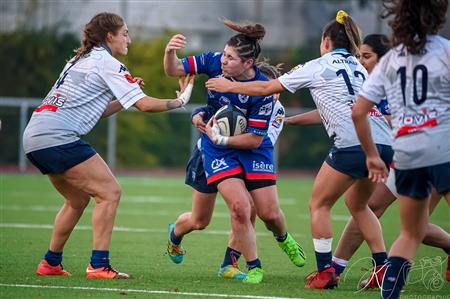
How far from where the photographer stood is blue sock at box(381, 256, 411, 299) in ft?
20.4

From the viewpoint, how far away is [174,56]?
8.17m

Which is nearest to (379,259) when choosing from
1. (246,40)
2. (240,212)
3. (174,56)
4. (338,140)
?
(338,140)

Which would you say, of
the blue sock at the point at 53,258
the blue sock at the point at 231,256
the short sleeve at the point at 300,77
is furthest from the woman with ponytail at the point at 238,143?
the blue sock at the point at 53,258

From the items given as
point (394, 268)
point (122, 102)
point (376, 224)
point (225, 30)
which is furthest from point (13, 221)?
point (225, 30)

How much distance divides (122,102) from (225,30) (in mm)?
23149

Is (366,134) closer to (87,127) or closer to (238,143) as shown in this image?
(238,143)

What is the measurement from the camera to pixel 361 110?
6.11 meters

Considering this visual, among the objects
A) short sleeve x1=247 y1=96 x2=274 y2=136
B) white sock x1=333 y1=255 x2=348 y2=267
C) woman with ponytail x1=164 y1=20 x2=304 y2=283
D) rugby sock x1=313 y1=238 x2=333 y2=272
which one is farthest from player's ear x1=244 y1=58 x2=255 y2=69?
white sock x1=333 y1=255 x2=348 y2=267

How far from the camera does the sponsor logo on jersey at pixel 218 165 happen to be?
8008 millimetres

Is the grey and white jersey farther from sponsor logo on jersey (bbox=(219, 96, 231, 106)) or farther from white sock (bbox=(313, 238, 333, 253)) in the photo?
white sock (bbox=(313, 238, 333, 253))

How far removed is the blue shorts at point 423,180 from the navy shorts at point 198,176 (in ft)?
8.31

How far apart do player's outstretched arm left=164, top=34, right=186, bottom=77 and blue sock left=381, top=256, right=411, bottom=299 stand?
2817 millimetres

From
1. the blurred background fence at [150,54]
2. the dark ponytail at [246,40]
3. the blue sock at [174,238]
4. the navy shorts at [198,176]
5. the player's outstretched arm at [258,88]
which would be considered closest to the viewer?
the player's outstretched arm at [258,88]

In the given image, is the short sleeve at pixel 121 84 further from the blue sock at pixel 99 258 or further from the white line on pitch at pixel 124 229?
the white line on pitch at pixel 124 229
